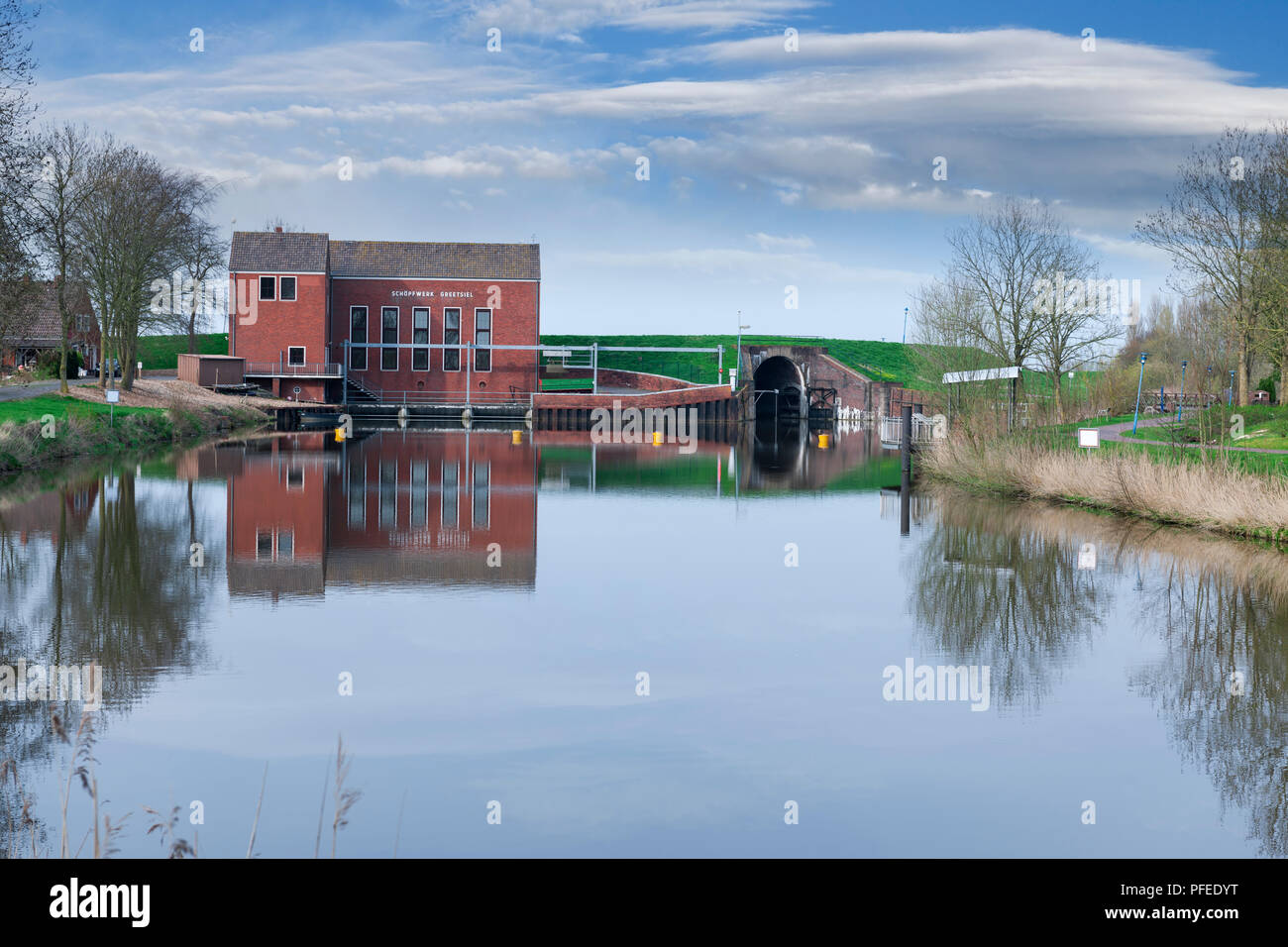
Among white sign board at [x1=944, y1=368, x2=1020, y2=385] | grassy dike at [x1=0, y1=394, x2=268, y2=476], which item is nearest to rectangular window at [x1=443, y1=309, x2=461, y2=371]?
grassy dike at [x1=0, y1=394, x2=268, y2=476]

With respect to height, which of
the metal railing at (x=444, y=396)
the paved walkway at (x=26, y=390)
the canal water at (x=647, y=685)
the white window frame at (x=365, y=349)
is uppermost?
the white window frame at (x=365, y=349)

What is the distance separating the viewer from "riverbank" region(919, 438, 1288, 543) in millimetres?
18219

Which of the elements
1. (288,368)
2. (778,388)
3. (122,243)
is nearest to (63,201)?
(122,243)

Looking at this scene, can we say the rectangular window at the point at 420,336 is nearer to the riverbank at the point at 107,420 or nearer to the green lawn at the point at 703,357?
the riverbank at the point at 107,420

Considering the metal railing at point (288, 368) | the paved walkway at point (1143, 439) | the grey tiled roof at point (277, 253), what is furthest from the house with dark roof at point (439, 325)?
the paved walkway at point (1143, 439)

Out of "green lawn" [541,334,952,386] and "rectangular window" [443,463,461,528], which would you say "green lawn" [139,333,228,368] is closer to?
"green lawn" [541,334,952,386]

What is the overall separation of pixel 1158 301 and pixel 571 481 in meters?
78.3

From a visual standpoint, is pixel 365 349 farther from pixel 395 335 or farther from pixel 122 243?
pixel 122 243

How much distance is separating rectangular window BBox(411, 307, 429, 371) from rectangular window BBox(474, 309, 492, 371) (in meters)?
2.64

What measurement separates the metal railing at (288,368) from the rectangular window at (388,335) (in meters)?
4.74

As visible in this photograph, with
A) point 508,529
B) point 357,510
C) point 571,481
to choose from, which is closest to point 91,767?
point 508,529

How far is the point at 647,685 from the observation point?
382 inches

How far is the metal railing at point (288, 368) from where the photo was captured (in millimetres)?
61750
